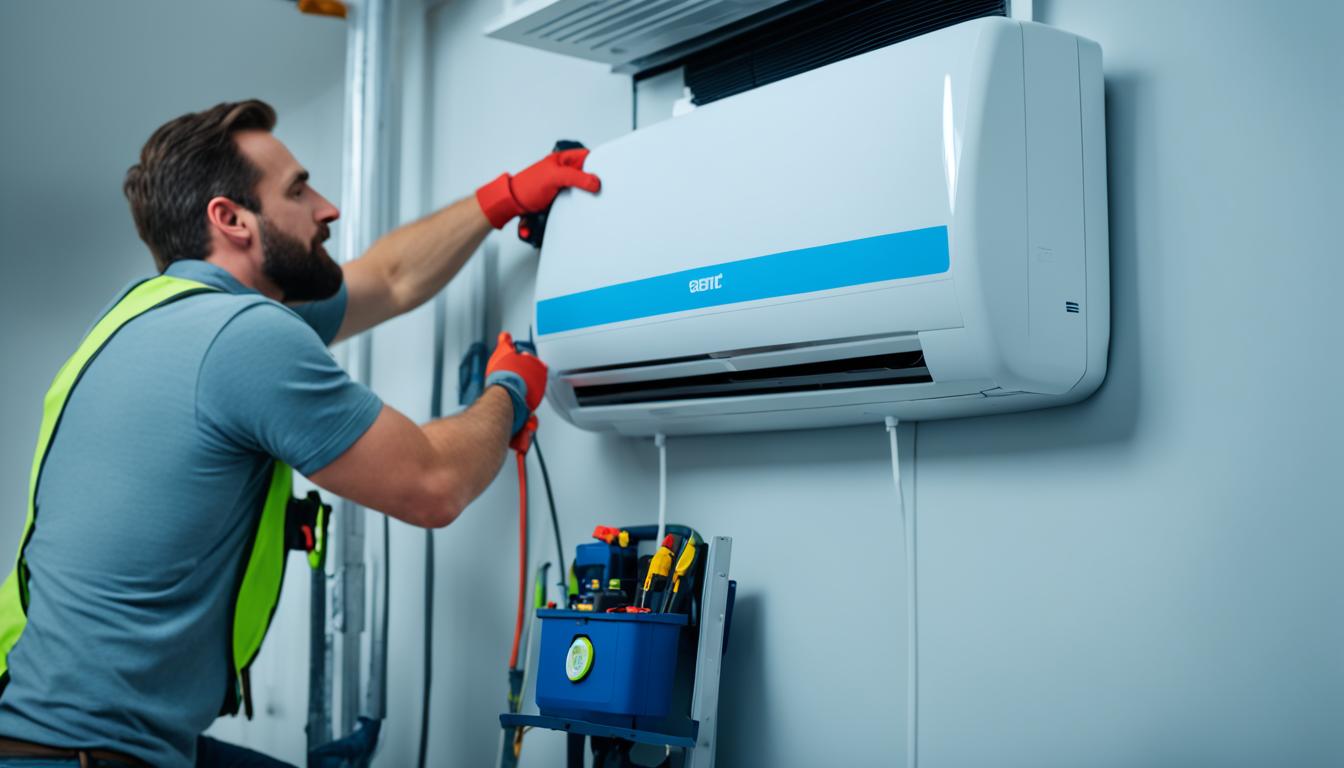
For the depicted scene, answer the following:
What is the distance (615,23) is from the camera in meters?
1.72

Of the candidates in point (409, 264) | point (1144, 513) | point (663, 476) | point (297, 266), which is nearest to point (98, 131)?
point (409, 264)

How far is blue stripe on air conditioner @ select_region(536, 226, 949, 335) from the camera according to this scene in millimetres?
1241

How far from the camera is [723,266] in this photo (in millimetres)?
1443

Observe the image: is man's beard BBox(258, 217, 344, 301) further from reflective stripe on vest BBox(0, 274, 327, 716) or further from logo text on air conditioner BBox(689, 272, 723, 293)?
logo text on air conditioner BBox(689, 272, 723, 293)

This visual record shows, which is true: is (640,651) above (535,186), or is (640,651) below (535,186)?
below

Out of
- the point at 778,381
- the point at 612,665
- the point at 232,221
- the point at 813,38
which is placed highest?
the point at 813,38

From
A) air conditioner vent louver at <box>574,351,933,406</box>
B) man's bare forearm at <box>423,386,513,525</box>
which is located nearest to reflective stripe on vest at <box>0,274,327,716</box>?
man's bare forearm at <box>423,386,513,525</box>

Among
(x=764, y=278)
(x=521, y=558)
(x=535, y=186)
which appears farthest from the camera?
(x=521, y=558)

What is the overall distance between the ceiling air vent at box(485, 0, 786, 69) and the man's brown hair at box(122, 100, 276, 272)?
0.45m

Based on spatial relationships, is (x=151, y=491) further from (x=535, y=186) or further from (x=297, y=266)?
(x=535, y=186)

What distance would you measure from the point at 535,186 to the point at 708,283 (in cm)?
51

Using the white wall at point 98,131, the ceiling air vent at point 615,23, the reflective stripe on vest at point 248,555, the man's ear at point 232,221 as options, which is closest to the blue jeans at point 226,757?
the reflective stripe on vest at point 248,555

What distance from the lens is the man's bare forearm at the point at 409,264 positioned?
2029 millimetres

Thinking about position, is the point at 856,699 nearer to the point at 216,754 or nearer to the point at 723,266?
the point at 723,266
